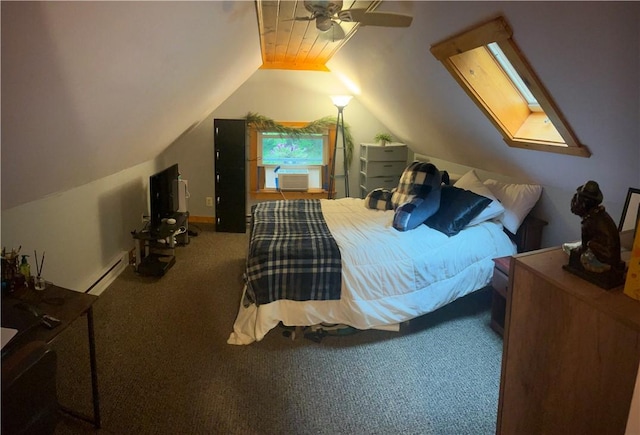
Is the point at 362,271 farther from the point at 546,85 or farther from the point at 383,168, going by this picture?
the point at 383,168

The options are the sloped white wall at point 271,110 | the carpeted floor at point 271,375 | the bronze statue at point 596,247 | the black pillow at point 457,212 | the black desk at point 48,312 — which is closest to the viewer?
the bronze statue at point 596,247

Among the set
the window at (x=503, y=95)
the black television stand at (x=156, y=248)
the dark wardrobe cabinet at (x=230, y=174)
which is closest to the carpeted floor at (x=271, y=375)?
the black television stand at (x=156, y=248)

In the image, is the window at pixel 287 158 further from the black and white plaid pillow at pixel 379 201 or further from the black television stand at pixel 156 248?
the black and white plaid pillow at pixel 379 201

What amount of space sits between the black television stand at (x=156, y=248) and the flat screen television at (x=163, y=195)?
8 centimetres

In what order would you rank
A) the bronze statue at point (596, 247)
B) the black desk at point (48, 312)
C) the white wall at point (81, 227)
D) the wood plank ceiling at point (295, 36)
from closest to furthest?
the bronze statue at point (596, 247) < the black desk at point (48, 312) < the white wall at point (81, 227) < the wood plank ceiling at point (295, 36)

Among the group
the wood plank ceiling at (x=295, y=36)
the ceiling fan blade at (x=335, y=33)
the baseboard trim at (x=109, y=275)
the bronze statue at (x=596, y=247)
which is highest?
the wood plank ceiling at (x=295, y=36)

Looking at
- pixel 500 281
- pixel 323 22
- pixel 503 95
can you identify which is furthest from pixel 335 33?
pixel 500 281

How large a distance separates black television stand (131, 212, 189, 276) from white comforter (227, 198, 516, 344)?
141cm

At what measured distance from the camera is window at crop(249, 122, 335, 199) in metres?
5.57

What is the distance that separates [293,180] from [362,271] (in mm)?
2909

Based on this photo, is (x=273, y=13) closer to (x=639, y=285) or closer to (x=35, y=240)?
(x=35, y=240)

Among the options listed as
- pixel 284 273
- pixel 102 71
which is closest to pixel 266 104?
pixel 284 273

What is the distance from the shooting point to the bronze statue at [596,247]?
1.16 m

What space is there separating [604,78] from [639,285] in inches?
46.0
